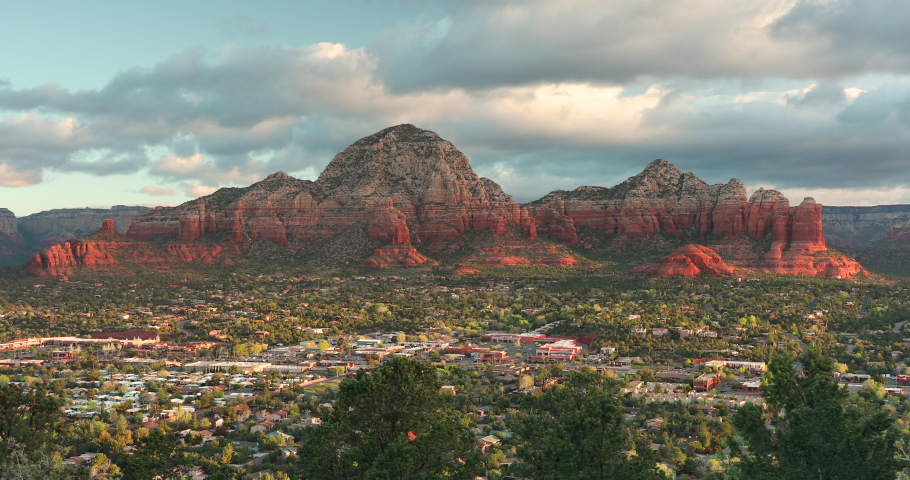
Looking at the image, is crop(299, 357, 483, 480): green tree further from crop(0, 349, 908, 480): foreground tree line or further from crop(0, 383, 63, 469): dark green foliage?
crop(0, 383, 63, 469): dark green foliage

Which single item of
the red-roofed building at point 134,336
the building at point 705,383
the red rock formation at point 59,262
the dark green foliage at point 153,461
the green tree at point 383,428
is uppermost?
the red rock formation at point 59,262

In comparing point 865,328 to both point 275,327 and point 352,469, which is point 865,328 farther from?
point 352,469

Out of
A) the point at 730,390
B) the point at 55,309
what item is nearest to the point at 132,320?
the point at 55,309

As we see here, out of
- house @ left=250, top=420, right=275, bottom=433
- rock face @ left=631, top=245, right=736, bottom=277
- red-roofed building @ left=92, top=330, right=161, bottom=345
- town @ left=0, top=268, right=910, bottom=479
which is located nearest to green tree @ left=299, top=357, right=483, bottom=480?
town @ left=0, top=268, right=910, bottom=479

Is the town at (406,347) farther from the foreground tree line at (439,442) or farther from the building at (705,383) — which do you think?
the foreground tree line at (439,442)

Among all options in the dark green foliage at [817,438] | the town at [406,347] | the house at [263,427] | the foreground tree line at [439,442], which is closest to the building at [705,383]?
the town at [406,347]
